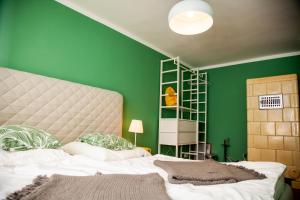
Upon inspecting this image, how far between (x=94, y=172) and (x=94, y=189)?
0.53m

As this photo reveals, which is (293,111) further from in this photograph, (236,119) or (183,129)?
(183,129)

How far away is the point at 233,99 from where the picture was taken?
4.63 m

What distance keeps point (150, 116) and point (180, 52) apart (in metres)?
1.52

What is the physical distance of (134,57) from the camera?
361cm

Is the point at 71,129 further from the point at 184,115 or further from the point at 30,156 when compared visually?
the point at 184,115

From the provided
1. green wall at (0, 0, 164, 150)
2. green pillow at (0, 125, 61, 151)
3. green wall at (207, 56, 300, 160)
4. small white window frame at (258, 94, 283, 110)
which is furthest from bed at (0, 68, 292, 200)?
green wall at (207, 56, 300, 160)

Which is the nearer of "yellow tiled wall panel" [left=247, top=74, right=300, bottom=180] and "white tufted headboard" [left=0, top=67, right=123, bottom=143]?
"white tufted headboard" [left=0, top=67, right=123, bottom=143]

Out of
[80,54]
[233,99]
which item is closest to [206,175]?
[80,54]

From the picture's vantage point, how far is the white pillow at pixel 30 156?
4.76 ft

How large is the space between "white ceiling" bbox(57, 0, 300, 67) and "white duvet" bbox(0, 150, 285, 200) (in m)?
1.99

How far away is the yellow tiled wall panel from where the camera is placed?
3.41 m

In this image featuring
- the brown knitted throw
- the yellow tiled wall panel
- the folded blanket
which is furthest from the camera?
the yellow tiled wall panel

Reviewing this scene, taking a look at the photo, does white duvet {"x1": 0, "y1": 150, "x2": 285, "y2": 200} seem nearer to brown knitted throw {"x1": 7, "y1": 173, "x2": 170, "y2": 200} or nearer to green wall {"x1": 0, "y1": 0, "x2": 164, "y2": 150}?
brown knitted throw {"x1": 7, "y1": 173, "x2": 170, "y2": 200}

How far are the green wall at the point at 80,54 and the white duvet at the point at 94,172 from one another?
1146mm
